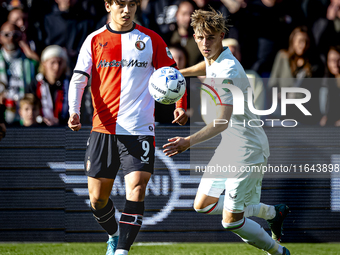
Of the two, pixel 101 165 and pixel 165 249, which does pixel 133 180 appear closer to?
pixel 101 165

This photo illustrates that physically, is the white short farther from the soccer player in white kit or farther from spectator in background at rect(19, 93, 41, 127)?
spectator in background at rect(19, 93, 41, 127)

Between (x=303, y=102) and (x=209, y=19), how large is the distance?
6.51 feet

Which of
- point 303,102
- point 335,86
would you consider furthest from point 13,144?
point 335,86

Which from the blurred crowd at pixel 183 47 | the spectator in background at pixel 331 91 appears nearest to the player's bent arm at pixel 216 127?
the blurred crowd at pixel 183 47

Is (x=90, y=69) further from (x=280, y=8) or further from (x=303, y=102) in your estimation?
(x=280, y=8)

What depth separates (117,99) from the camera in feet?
12.9

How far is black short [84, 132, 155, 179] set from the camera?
384 cm

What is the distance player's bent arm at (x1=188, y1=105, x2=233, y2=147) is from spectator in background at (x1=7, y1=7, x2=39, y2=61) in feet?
10.5

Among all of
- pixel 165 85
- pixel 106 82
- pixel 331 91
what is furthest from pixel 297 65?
pixel 106 82

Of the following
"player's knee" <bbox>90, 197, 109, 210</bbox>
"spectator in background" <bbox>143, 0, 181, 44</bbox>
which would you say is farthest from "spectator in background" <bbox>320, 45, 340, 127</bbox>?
"player's knee" <bbox>90, 197, 109, 210</bbox>

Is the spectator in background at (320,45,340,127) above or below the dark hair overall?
below

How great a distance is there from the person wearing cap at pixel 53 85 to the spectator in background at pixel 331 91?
3118 millimetres

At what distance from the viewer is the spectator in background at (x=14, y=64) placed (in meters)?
5.94

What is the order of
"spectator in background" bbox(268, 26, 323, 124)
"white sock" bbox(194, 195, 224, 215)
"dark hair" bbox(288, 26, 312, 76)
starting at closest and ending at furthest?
1. "white sock" bbox(194, 195, 224, 215)
2. "spectator in background" bbox(268, 26, 323, 124)
3. "dark hair" bbox(288, 26, 312, 76)
